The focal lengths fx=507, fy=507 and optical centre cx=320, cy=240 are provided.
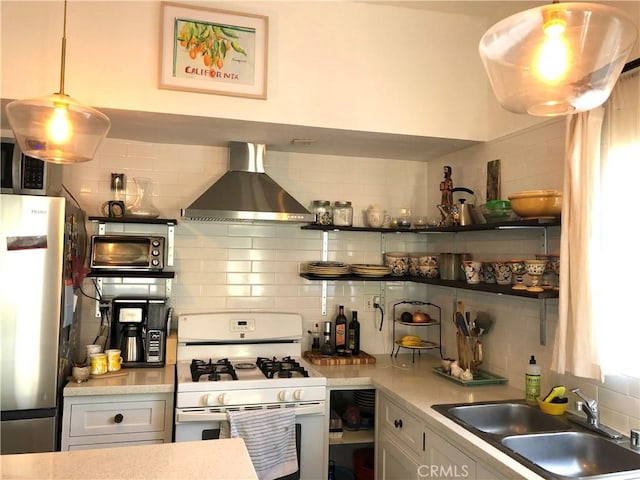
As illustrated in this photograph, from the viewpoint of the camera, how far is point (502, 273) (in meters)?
2.57

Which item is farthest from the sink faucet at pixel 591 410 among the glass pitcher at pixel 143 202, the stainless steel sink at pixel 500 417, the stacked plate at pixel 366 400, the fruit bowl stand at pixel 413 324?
the glass pitcher at pixel 143 202

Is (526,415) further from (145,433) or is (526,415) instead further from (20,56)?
(20,56)

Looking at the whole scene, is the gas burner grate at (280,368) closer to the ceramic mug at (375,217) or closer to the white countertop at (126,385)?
the white countertop at (126,385)

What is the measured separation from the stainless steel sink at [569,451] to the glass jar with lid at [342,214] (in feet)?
5.80

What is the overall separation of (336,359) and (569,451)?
1511 millimetres

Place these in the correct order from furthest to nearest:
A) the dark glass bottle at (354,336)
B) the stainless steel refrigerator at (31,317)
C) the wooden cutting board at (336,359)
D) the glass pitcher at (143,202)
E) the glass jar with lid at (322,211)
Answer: the dark glass bottle at (354,336) → the glass jar with lid at (322,211) → the wooden cutting board at (336,359) → the glass pitcher at (143,202) → the stainless steel refrigerator at (31,317)

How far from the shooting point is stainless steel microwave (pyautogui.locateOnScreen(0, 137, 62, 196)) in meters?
2.42

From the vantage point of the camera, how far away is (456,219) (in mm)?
3006

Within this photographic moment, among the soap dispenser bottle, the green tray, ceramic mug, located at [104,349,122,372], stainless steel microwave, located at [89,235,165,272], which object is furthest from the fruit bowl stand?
ceramic mug, located at [104,349,122,372]

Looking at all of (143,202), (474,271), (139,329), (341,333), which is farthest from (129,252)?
(474,271)

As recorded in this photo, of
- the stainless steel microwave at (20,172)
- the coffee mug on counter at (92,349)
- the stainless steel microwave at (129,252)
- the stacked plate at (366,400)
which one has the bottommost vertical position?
the stacked plate at (366,400)

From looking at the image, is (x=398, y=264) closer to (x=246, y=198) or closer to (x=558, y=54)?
(x=246, y=198)

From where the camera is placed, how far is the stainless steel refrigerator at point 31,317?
93.4 inches

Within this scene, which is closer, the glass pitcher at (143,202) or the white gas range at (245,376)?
the white gas range at (245,376)
